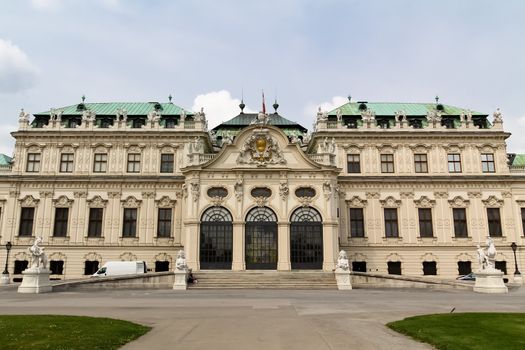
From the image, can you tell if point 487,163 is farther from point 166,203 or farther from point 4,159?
point 4,159

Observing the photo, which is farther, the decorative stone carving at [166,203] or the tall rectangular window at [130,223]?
the decorative stone carving at [166,203]

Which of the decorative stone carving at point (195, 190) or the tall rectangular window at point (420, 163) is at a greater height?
the tall rectangular window at point (420, 163)

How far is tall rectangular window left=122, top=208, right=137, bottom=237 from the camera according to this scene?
1868 inches

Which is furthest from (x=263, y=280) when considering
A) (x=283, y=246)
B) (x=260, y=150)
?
(x=260, y=150)

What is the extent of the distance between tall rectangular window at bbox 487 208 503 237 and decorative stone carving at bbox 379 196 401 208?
31.8 feet

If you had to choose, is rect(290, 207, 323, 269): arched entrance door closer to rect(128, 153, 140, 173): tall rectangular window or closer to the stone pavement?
rect(128, 153, 140, 173): tall rectangular window

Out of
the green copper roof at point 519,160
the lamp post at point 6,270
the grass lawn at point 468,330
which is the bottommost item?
the grass lawn at point 468,330

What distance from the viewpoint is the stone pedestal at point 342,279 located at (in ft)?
118

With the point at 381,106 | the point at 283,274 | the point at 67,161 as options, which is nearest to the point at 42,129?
the point at 67,161

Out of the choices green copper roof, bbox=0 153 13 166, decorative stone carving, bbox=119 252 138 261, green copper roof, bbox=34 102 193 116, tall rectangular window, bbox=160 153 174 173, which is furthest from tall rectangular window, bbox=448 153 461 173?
green copper roof, bbox=0 153 13 166

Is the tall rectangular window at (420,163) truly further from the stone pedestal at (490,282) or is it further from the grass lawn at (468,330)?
the grass lawn at (468,330)

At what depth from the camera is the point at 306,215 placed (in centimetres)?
4334

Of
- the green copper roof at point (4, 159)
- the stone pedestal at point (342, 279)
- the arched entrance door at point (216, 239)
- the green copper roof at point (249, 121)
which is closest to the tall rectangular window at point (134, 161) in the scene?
the arched entrance door at point (216, 239)

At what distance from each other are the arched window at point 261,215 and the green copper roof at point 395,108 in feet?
52.9
